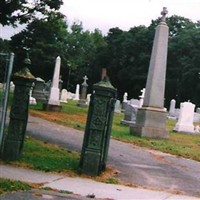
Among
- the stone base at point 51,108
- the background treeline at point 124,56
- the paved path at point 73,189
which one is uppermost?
the background treeline at point 124,56

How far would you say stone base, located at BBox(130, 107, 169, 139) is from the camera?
17.5 meters

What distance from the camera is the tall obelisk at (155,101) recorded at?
17.6 metres

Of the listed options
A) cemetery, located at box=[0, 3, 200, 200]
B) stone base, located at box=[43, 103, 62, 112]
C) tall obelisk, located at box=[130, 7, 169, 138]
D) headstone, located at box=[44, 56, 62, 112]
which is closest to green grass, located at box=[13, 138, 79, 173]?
cemetery, located at box=[0, 3, 200, 200]

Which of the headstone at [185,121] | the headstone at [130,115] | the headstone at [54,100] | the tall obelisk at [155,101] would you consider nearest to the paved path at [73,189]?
the tall obelisk at [155,101]

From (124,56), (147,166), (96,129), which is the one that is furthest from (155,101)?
(124,56)

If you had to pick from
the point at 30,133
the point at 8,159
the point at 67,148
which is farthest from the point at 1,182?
the point at 30,133

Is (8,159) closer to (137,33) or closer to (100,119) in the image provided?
(100,119)

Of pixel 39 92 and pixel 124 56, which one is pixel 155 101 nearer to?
pixel 39 92

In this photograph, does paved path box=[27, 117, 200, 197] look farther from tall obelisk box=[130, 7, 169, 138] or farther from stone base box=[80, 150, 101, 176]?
tall obelisk box=[130, 7, 169, 138]

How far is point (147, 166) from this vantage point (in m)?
10.7

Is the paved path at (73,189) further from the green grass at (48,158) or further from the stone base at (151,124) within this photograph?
the stone base at (151,124)

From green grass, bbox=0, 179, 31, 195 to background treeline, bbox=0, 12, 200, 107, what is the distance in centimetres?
4136

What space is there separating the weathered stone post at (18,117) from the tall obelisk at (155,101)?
351 inches

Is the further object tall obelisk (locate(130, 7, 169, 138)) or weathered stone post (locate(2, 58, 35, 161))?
tall obelisk (locate(130, 7, 169, 138))
